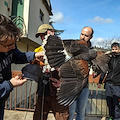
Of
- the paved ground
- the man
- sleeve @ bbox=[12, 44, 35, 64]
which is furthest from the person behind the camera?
the paved ground

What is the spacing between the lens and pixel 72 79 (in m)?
1.78

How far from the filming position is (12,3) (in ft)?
20.0

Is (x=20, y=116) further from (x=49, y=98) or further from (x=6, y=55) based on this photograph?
(x=6, y=55)

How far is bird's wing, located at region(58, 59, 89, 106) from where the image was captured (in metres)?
1.65

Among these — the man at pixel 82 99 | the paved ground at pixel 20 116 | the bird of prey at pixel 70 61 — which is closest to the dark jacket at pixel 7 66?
the bird of prey at pixel 70 61

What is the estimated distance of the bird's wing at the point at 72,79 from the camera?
1.65 m

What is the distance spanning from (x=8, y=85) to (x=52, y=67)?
2.35 feet

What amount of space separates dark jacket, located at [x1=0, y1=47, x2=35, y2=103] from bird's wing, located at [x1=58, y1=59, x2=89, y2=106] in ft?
1.74

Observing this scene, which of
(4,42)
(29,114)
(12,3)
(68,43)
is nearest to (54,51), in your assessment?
(68,43)

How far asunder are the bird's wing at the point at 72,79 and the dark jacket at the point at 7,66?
53 centimetres

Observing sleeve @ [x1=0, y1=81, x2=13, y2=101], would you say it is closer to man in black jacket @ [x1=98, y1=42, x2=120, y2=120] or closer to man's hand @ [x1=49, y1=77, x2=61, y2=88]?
man's hand @ [x1=49, y1=77, x2=61, y2=88]

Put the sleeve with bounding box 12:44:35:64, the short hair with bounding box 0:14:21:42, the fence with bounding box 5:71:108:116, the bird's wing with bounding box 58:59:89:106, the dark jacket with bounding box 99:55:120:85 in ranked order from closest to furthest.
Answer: the short hair with bounding box 0:14:21:42 → the sleeve with bounding box 12:44:35:64 → the bird's wing with bounding box 58:59:89:106 → the dark jacket with bounding box 99:55:120:85 → the fence with bounding box 5:71:108:116

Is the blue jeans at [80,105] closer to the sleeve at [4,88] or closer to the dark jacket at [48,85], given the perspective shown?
the dark jacket at [48,85]

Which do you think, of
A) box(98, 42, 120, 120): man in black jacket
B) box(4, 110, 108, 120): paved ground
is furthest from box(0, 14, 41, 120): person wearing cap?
box(98, 42, 120, 120): man in black jacket
